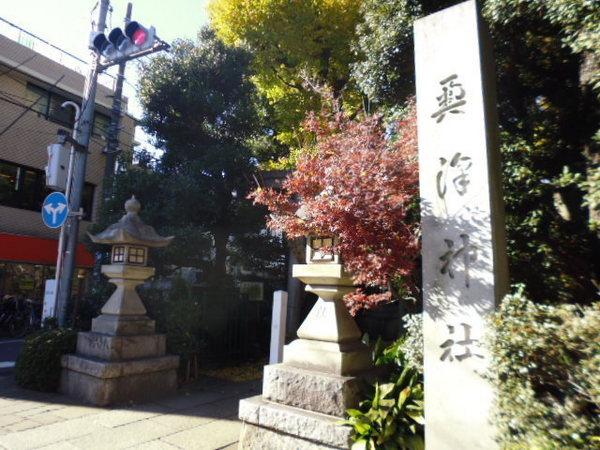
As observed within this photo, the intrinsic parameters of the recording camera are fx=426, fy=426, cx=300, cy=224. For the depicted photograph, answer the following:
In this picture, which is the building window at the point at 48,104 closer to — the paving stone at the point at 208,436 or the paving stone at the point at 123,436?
the paving stone at the point at 123,436

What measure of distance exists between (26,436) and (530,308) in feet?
18.0

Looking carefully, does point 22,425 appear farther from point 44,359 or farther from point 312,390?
point 312,390

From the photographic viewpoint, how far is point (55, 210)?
819cm

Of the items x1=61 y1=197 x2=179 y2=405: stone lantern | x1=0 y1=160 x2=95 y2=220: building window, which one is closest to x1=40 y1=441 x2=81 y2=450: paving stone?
x1=61 y1=197 x2=179 y2=405: stone lantern

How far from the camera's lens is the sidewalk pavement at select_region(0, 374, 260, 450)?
4797 millimetres

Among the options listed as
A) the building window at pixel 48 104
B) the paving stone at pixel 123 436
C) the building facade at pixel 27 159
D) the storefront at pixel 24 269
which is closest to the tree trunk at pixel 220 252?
the paving stone at pixel 123 436

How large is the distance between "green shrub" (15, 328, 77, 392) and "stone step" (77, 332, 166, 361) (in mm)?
264

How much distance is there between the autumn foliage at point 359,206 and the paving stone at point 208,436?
8.16 ft

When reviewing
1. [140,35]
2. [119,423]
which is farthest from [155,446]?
[140,35]

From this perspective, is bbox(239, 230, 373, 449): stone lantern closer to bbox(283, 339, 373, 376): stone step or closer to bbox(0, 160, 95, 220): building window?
bbox(283, 339, 373, 376): stone step

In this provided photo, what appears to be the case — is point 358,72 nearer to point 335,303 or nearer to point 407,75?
point 407,75

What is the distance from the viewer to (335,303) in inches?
185

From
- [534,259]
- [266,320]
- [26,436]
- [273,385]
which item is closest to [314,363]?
[273,385]

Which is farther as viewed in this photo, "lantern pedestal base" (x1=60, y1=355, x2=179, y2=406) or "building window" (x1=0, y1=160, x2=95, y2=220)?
"building window" (x1=0, y1=160, x2=95, y2=220)
